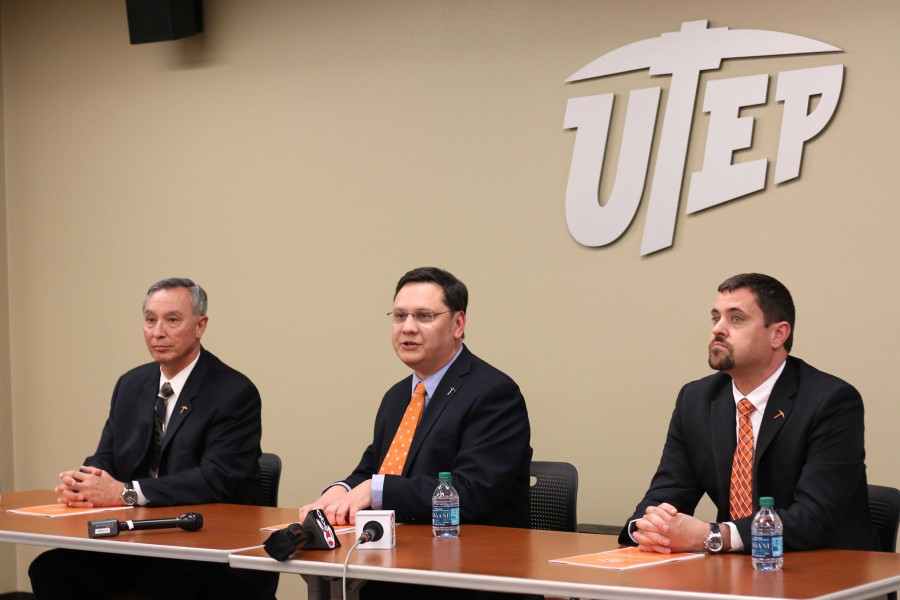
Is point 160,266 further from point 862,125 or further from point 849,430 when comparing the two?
point 849,430

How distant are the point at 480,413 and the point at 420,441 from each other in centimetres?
23

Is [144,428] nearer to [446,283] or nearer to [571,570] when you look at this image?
[446,283]

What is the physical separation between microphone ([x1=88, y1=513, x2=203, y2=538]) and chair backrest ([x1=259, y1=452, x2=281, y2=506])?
1054mm

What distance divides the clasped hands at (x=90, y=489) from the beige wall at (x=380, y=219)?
1.84 m

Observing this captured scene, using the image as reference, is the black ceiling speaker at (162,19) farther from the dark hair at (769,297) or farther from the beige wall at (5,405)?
the dark hair at (769,297)

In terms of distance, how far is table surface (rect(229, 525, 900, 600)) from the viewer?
259 centimetres

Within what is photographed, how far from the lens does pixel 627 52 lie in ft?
16.9

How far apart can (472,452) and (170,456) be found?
4.60 ft

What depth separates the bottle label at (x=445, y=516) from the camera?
11.3 ft

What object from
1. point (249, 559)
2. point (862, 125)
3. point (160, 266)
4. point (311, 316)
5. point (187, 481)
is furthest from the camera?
point (160, 266)

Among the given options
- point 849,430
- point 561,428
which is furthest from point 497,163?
point 849,430

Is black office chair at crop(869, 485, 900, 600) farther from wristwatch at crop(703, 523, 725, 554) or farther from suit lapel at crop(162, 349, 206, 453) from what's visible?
suit lapel at crop(162, 349, 206, 453)

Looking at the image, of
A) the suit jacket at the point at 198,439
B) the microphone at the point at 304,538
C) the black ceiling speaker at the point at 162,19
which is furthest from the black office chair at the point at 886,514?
the black ceiling speaker at the point at 162,19

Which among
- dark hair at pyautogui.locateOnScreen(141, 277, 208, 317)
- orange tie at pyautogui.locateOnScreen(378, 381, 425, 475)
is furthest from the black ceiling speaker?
orange tie at pyautogui.locateOnScreen(378, 381, 425, 475)
